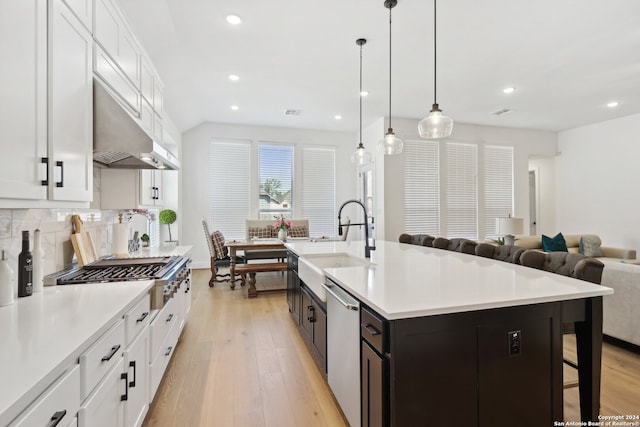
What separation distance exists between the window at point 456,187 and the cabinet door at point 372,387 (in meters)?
5.33

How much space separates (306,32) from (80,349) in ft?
11.2

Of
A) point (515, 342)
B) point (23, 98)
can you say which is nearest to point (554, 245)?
point (515, 342)

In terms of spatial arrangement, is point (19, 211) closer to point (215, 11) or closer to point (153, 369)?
point (153, 369)

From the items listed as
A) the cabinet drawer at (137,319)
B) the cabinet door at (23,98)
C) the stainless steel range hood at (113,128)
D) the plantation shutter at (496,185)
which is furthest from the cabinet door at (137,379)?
the plantation shutter at (496,185)

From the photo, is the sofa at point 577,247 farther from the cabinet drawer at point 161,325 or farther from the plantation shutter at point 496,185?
the cabinet drawer at point 161,325

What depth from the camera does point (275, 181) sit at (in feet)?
23.7

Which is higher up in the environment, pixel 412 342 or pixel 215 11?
pixel 215 11

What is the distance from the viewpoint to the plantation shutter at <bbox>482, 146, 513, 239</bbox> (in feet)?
23.3

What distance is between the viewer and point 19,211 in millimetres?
1662

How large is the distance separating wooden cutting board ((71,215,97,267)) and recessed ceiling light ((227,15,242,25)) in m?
2.32

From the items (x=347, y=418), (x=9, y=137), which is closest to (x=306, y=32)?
(x=9, y=137)

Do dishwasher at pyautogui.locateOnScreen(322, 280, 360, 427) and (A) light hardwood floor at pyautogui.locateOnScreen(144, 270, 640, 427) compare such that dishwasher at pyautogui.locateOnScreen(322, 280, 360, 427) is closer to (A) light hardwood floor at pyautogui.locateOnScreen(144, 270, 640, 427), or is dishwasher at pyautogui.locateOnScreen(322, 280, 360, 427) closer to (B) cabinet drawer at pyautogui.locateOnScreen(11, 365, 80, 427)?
(A) light hardwood floor at pyautogui.locateOnScreen(144, 270, 640, 427)

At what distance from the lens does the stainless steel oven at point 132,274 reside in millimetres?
1864

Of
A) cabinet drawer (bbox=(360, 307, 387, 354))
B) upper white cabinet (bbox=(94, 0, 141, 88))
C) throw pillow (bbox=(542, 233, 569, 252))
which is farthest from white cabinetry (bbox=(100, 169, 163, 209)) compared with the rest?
throw pillow (bbox=(542, 233, 569, 252))
